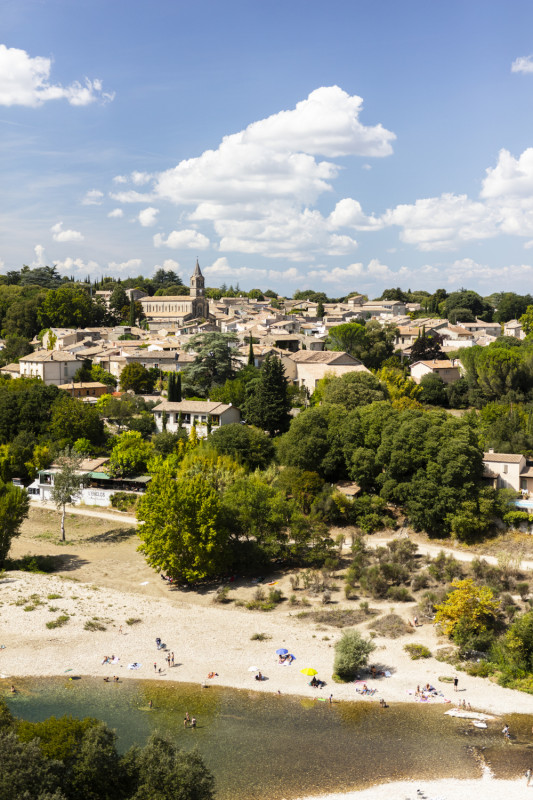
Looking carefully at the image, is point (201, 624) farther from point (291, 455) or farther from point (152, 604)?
point (291, 455)

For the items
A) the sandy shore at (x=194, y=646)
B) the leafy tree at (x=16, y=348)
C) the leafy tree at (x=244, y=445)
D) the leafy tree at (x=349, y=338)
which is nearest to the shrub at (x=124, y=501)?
the leafy tree at (x=244, y=445)

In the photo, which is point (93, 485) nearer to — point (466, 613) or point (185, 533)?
point (185, 533)

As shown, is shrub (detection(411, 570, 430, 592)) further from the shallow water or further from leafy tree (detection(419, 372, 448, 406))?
leafy tree (detection(419, 372, 448, 406))

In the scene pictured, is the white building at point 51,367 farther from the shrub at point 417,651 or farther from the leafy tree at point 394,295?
the leafy tree at point 394,295

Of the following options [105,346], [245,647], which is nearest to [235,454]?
[245,647]

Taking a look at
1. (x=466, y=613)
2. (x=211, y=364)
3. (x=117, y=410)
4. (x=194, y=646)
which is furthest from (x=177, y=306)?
(x=466, y=613)

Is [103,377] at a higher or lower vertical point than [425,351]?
lower

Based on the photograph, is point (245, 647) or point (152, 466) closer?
point (245, 647)

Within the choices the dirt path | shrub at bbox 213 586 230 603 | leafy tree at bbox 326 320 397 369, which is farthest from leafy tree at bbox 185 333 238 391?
shrub at bbox 213 586 230 603
